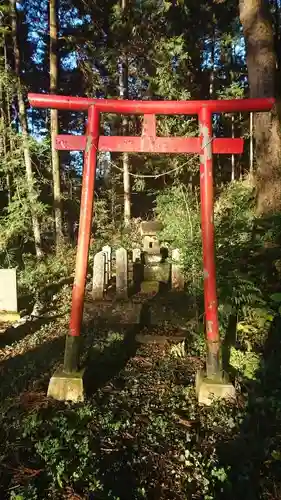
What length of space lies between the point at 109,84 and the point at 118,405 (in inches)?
566

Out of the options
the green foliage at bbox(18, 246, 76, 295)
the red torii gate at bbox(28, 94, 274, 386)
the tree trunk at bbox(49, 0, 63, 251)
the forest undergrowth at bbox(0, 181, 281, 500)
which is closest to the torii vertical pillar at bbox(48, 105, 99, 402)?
the red torii gate at bbox(28, 94, 274, 386)

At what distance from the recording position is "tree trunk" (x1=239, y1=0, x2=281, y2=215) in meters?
6.32

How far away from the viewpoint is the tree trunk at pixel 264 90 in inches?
249

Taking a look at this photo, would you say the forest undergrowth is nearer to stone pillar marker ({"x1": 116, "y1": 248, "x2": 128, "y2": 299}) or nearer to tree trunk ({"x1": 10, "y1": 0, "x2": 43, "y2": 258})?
stone pillar marker ({"x1": 116, "y1": 248, "x2": 128, "y2": 299})

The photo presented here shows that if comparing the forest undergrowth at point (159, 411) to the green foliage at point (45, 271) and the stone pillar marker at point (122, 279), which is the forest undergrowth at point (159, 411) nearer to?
the stone pillar marker at point (122, 279)

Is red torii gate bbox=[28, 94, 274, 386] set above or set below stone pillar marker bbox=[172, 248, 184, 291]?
above

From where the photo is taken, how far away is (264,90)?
629cm

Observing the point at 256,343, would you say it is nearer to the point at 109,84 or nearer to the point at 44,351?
the point at 44,351

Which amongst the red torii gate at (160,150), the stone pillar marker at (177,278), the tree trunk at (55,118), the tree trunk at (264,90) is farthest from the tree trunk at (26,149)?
the red torii gate at (160,150)

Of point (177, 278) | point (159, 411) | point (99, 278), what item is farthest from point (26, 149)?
point (159, 411)

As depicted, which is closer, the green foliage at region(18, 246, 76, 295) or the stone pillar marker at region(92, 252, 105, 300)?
the stone pillar marker at region(92, 252, 105, 300)

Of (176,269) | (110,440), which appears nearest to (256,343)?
(110,440)

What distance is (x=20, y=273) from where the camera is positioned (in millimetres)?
8578

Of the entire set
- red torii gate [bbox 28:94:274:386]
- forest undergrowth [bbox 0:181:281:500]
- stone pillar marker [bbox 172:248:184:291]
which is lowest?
forest undergrowth [bbox 0:181:281:500]
